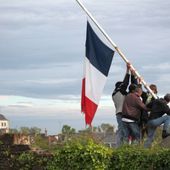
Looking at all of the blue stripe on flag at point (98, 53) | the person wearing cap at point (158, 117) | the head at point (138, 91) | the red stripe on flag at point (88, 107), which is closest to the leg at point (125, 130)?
the person wearing cap at point (158, 117)

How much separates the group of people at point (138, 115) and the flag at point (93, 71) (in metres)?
0.65

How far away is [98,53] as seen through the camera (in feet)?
48.1

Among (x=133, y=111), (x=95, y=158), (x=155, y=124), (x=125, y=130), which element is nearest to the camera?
(x=95, y=158)

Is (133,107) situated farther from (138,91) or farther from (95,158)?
(95,158)

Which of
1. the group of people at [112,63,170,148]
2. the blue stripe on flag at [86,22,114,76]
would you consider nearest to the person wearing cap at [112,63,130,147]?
the group of people at [112,63,170,148]

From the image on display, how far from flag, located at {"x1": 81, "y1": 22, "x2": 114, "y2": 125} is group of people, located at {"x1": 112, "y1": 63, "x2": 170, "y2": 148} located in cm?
65

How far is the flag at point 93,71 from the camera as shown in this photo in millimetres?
14141

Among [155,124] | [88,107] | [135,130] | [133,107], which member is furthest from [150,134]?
[88,107]

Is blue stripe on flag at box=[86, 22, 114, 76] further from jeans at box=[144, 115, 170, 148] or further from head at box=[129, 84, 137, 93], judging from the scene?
jeans at box=[144, 115, 170, 148]

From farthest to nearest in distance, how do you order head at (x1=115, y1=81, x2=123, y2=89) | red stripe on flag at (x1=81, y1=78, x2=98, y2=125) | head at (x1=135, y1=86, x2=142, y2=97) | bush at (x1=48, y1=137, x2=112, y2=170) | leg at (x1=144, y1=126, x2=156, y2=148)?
red stripe on flag at (x1=81, y1=78, x2=98, y2=125)
head at (x1=115, y1=81, x2=123, y2=89)
head at (x1=135, y1=86, x2=142, y2=97)
leg at (x1=144, y1=126, x2=156, y2=148)
bush at (x1=48, y1=137, x2=112, y2=170)

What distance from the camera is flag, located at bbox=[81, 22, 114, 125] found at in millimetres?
14141

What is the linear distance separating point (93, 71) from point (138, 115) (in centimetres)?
171

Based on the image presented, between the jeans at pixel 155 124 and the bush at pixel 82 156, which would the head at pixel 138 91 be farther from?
the bush at pixel 82 156

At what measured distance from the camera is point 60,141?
43.3 feet
